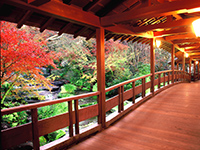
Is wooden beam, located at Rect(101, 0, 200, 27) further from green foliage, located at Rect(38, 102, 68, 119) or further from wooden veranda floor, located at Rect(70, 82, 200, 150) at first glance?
green foliage, located at Rect(38, 102, 68, 119)

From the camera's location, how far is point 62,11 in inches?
98.0

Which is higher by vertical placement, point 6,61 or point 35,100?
point 6,61

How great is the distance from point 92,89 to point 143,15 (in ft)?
27.8

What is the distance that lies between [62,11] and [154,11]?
1560mm

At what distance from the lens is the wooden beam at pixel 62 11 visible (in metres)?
2.06

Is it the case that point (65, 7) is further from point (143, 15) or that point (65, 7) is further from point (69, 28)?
point (143, 15)

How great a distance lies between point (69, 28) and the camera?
3387 millimetres

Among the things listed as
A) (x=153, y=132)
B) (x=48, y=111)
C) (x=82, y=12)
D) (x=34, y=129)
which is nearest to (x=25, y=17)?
(x=82, y=12)

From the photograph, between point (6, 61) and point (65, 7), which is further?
point (6, 61)

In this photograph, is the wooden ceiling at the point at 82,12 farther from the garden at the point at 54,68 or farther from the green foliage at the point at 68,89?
the green foliage at the point at 68,89

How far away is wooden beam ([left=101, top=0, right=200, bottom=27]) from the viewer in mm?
2491

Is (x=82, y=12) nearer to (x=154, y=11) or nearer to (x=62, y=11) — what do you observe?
(x=62, y=11)

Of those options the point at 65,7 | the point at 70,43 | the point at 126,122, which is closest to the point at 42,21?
the point at 65,7

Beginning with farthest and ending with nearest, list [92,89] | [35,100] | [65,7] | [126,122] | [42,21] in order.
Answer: [92,89]
[35,100]
[126,122]
[42,21]
[65,7]
